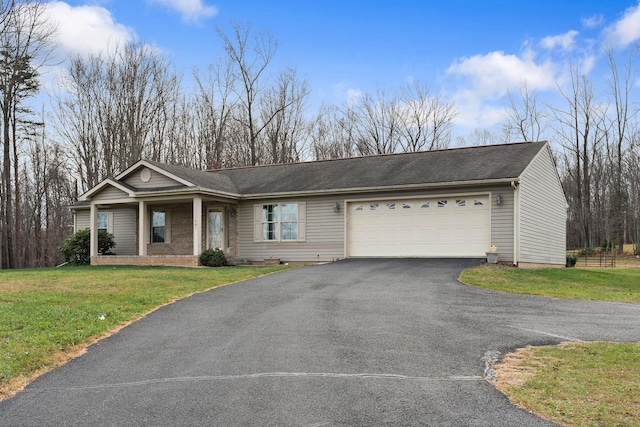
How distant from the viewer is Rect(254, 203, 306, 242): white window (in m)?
19.9

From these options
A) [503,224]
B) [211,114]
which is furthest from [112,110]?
[503,224]

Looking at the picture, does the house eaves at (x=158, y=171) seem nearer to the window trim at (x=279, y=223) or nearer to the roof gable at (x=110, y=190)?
the roof gable at (x=110, y=190)

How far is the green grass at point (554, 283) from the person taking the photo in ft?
39.0

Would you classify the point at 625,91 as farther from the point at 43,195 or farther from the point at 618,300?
the point at 43,195

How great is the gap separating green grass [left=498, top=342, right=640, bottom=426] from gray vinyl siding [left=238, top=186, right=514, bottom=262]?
10.3 meters

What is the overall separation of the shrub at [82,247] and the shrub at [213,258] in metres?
5.77

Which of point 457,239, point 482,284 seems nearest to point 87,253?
point 457,239

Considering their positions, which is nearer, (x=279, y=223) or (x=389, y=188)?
(x=389, y=188)

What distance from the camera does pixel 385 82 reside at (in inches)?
1510

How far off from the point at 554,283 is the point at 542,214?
5473mm

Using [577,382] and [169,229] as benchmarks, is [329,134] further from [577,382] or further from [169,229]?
[577,382]

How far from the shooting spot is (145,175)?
20.6m

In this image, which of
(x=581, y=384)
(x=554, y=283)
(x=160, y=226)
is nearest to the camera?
(x=581, y=384)

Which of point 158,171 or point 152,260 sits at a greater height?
point 158,171
